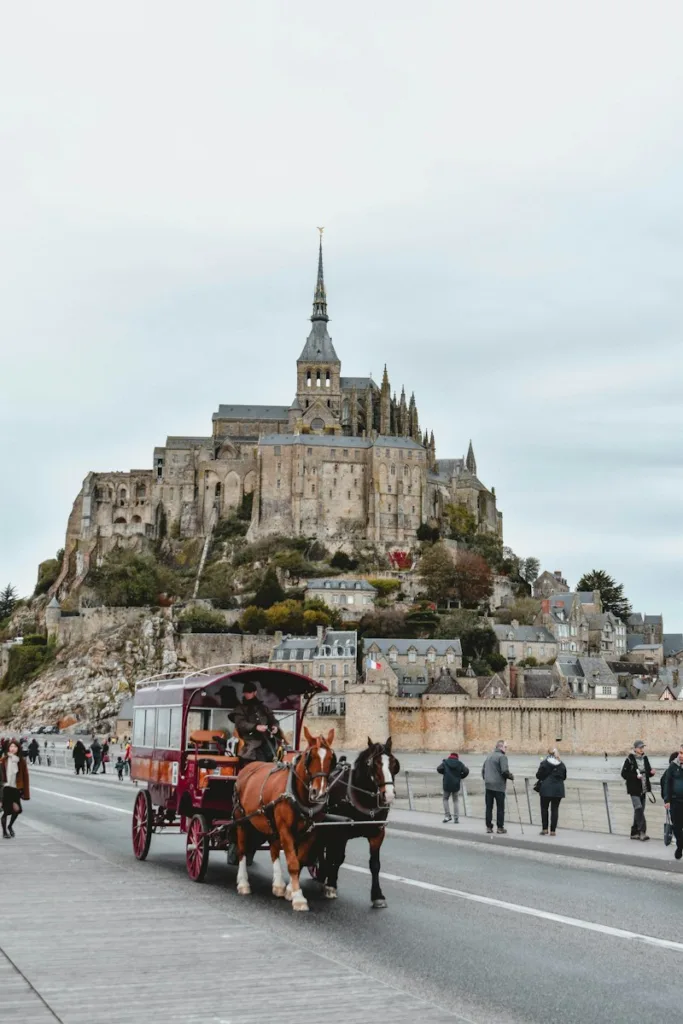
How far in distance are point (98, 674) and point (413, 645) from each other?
2368 cm

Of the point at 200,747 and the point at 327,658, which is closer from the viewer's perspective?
the point at 200,747

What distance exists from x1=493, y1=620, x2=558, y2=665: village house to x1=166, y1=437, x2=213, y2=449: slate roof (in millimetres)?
38437

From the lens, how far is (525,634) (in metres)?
82.6

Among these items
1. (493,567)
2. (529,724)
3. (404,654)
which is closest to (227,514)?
(493,567)

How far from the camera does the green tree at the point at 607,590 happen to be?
10669cm

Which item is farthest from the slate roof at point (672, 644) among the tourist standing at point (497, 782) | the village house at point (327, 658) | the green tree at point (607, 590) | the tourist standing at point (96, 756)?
the tourist standing at point (497, 782)

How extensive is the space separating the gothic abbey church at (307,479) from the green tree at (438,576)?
6198 millimetres

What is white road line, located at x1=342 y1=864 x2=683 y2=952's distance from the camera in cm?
893

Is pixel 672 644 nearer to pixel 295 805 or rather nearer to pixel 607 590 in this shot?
pixel 607 590

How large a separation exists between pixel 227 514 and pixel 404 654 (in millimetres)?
32253

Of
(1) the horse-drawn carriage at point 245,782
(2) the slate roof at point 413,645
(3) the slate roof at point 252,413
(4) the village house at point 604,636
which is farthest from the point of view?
(3) the slate roof at point 252,413

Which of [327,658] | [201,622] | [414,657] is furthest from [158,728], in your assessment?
[201,622]

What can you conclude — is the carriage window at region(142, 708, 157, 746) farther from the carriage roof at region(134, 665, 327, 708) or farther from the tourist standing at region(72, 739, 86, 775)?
the tourist standing at region(72, 739, 86, 775)

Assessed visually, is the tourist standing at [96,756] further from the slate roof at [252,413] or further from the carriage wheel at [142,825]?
the slate roof at [252,413]
